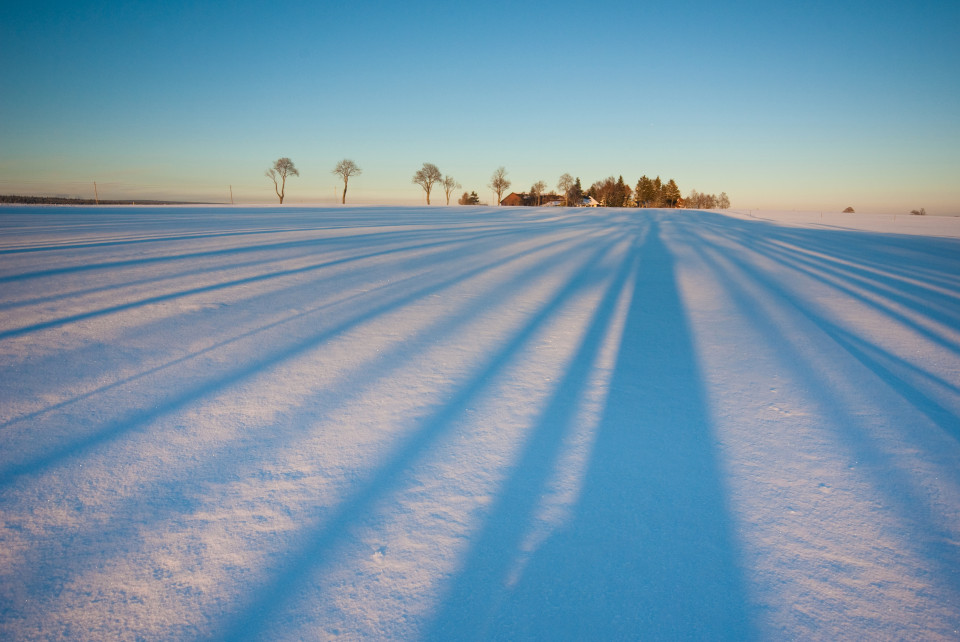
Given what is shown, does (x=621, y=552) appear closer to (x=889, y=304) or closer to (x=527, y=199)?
(x=889, y=304)

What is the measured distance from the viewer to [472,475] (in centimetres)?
168

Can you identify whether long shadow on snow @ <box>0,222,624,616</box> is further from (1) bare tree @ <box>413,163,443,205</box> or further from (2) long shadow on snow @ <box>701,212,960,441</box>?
(1) bare tree @ <box>413,163,443,205</box>

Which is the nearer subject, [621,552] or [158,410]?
[621,552]

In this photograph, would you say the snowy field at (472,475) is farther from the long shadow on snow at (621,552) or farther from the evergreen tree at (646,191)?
the evergreen tree at (646,191)

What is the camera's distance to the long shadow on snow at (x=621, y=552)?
1.13 m

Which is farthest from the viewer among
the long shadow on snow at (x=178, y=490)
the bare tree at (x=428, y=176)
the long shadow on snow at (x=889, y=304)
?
the bare tree at (x=428, y=176)

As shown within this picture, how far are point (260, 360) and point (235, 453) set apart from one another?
107cm

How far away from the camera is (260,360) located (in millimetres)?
2732

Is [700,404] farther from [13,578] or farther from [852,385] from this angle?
[13,578]

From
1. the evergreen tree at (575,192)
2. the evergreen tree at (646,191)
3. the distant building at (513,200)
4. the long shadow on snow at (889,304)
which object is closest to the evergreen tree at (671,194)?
the evergreen tree at (646,191)

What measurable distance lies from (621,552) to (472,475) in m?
0.61

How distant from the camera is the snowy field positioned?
1157 mm

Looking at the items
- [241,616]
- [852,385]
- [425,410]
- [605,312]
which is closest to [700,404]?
[852,385]

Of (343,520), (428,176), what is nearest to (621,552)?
(343,520)
